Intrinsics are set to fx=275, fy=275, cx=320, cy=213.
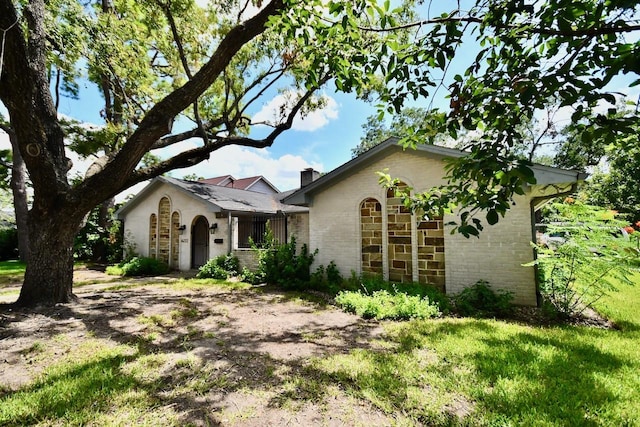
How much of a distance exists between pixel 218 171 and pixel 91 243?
524 inches

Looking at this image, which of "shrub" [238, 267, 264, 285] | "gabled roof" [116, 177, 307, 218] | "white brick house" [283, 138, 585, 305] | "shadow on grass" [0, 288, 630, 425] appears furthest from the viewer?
"gabled roof" [116, 177, 307, 218]

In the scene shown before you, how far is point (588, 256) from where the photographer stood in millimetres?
5121

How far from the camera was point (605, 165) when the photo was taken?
23328mm

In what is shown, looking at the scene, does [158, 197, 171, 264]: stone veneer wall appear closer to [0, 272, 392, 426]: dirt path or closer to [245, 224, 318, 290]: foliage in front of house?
[245, 224, 318, 290]: foliage in front of house

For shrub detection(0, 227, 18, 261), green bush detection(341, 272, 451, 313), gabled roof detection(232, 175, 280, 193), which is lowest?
green bush detection(341, 272, 451, 313)

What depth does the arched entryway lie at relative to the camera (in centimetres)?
1420

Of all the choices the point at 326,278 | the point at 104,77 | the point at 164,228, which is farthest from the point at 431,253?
the point at 164,228

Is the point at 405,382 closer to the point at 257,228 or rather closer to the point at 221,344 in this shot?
the point at 221,344

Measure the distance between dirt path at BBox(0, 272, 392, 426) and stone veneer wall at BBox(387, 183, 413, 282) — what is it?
Answer: 2.48m

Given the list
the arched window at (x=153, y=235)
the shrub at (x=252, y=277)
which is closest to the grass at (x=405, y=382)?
the shrub at (x=252, y=277)

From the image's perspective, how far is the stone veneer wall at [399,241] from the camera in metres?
7.82

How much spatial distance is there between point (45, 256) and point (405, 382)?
23.5 ft

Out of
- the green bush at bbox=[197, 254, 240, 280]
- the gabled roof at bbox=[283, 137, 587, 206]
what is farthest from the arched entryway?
the gabled roof at bbox=[283, 137, 587, 206]

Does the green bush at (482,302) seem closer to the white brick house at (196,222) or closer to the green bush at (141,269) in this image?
the white brick house at (196,222)
